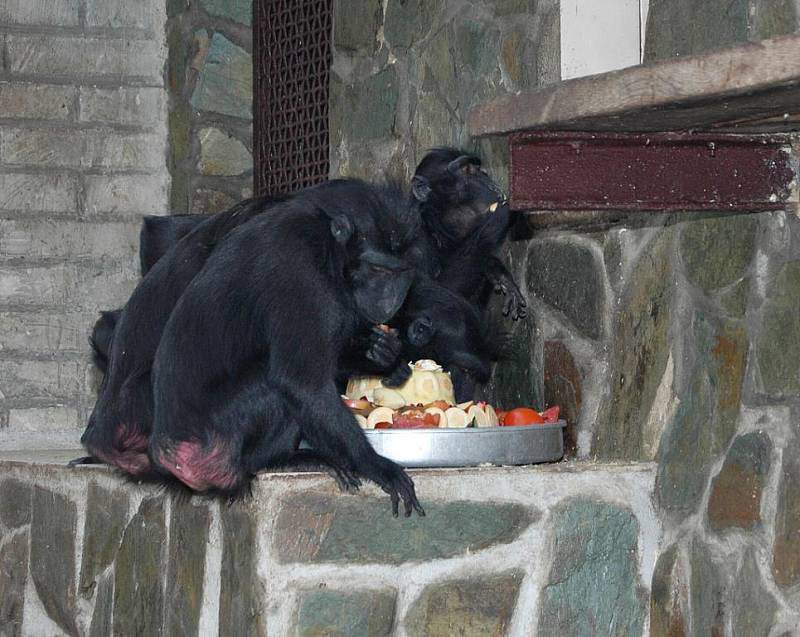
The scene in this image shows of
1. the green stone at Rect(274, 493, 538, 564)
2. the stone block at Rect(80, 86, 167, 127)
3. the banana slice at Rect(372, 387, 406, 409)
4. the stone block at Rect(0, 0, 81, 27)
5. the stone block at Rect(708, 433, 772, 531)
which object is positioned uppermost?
the stone block at Rect(0, 0, 81, 27)

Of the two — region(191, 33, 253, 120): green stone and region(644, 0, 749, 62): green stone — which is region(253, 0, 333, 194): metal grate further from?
region(644, 0, 749, 62): green stone

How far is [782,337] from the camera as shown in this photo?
119 inches

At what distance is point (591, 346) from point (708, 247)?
1.69 ft

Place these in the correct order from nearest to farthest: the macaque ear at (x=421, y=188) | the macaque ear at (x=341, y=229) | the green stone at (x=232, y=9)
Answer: the macaque ear at (x=341, y=229) < the macaque ear at (x=421, y=188) < the green stone at (x=232, y=9)

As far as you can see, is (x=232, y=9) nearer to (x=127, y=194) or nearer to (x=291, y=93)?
(x=291, y=93)

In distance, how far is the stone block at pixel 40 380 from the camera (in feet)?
18.5

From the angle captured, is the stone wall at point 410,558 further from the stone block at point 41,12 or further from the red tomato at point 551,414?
the stone block at point 41,12

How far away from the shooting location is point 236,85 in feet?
18.8

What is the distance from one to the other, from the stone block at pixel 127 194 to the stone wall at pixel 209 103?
0.19 feet

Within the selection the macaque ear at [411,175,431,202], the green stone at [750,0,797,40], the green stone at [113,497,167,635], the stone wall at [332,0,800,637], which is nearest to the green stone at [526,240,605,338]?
the stone wall at [332,0,800,637]

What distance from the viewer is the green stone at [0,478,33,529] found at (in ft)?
15.3

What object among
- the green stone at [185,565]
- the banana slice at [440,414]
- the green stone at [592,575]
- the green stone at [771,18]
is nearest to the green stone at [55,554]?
the green stone at [185,565]

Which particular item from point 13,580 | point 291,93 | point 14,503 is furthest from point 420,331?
point 291,93

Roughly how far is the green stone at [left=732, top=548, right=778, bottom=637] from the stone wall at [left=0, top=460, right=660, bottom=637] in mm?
323
